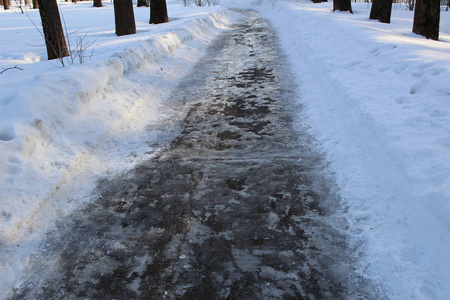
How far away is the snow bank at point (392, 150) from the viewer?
241cm

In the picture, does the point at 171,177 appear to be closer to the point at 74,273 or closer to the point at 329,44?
the point at 74,273

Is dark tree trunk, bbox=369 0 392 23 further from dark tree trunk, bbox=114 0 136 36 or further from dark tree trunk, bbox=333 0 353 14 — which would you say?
dark tree trunk, bbox=114 0 136 36

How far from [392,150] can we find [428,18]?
719cm

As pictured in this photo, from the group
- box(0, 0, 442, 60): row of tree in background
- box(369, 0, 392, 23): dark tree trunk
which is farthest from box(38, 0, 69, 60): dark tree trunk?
box(369, 0, 392, 23): dark tree trunk

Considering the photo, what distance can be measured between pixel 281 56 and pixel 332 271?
24.6ft

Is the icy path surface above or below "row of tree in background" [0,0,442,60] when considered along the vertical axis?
below

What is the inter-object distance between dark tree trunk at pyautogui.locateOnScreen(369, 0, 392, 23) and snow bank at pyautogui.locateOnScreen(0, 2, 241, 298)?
8.88 m

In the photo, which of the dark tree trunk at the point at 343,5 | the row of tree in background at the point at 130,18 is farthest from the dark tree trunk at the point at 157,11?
the dark tree trunk at the point at 343,5

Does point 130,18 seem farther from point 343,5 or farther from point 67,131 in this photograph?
point 343,5

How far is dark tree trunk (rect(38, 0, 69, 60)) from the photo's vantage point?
21.0 ft

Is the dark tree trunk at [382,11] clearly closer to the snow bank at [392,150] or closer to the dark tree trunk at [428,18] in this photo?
the dark tree trunk at [428,18]

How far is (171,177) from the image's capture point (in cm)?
376

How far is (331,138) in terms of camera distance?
4371mm

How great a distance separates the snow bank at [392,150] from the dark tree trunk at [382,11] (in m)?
5.90
